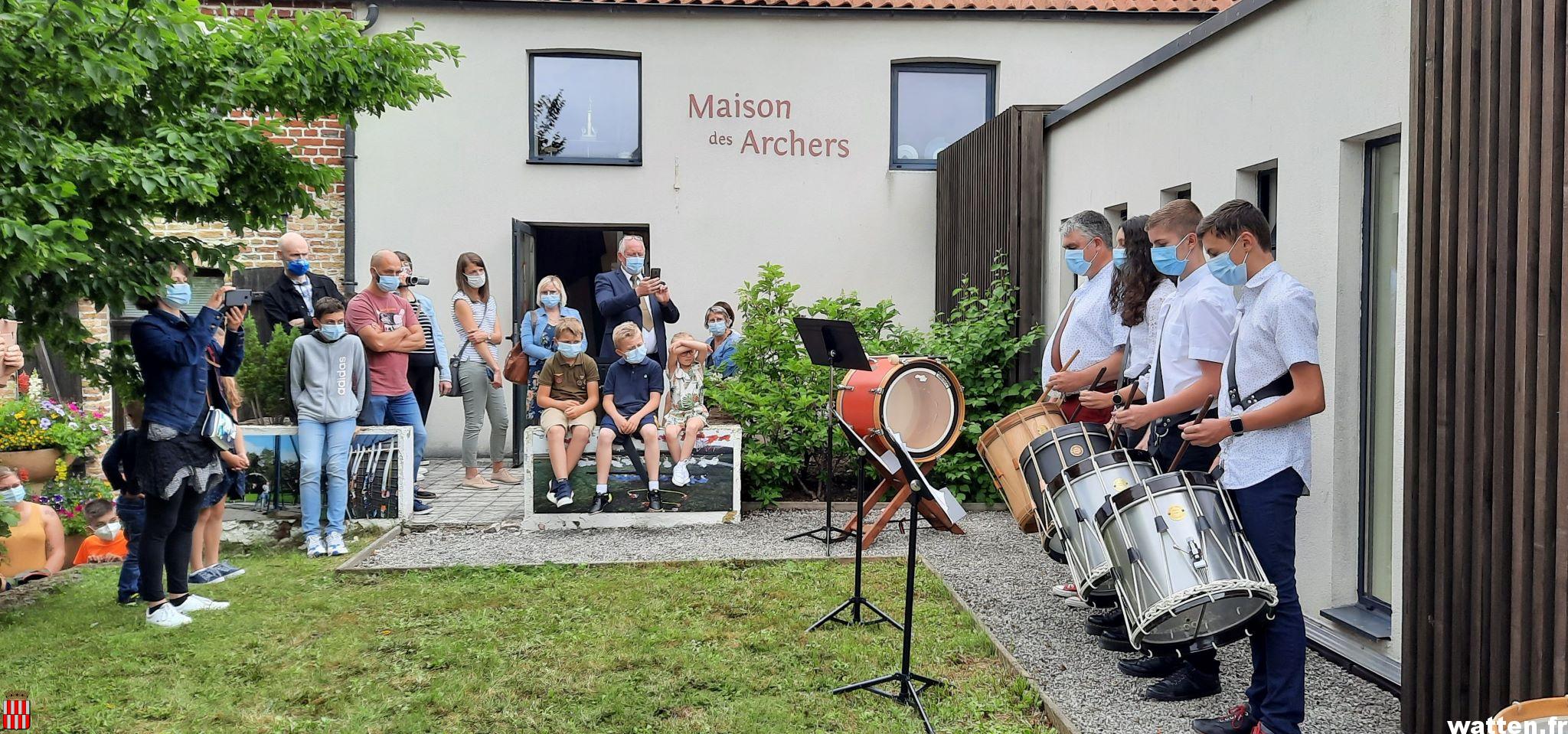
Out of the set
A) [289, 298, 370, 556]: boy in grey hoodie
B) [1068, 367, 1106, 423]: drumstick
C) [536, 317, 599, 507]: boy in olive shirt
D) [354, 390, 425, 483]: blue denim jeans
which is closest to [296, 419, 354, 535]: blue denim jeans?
[289, 298, 370, 556]: boy in grey hoodie

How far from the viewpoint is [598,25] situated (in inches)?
474

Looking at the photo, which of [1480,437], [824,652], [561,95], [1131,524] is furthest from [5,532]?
[561,95]

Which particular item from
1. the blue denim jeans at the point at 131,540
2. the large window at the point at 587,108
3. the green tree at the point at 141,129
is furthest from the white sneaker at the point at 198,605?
the large window at the point at 587,108

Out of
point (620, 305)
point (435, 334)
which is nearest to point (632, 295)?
point (620, 305)

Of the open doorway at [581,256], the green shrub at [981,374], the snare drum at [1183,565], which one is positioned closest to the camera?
the snare drum at [1183,565]

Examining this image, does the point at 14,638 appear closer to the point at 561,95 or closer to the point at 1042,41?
the point at 561,95

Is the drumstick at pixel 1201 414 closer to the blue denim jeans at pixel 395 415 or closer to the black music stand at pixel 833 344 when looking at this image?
the black music stand at pixel 833 344

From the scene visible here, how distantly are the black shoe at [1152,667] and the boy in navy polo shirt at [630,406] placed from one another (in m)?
4.20

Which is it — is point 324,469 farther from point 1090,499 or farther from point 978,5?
point 978,5

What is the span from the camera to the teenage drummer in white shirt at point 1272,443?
3.84 m

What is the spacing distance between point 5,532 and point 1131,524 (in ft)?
18.7

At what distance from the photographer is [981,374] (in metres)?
9.10

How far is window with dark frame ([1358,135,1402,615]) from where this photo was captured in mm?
4895

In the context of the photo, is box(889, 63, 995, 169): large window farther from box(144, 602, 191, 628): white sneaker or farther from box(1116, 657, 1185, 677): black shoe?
Result: box(144, 602, 191, 628): white sneaker
